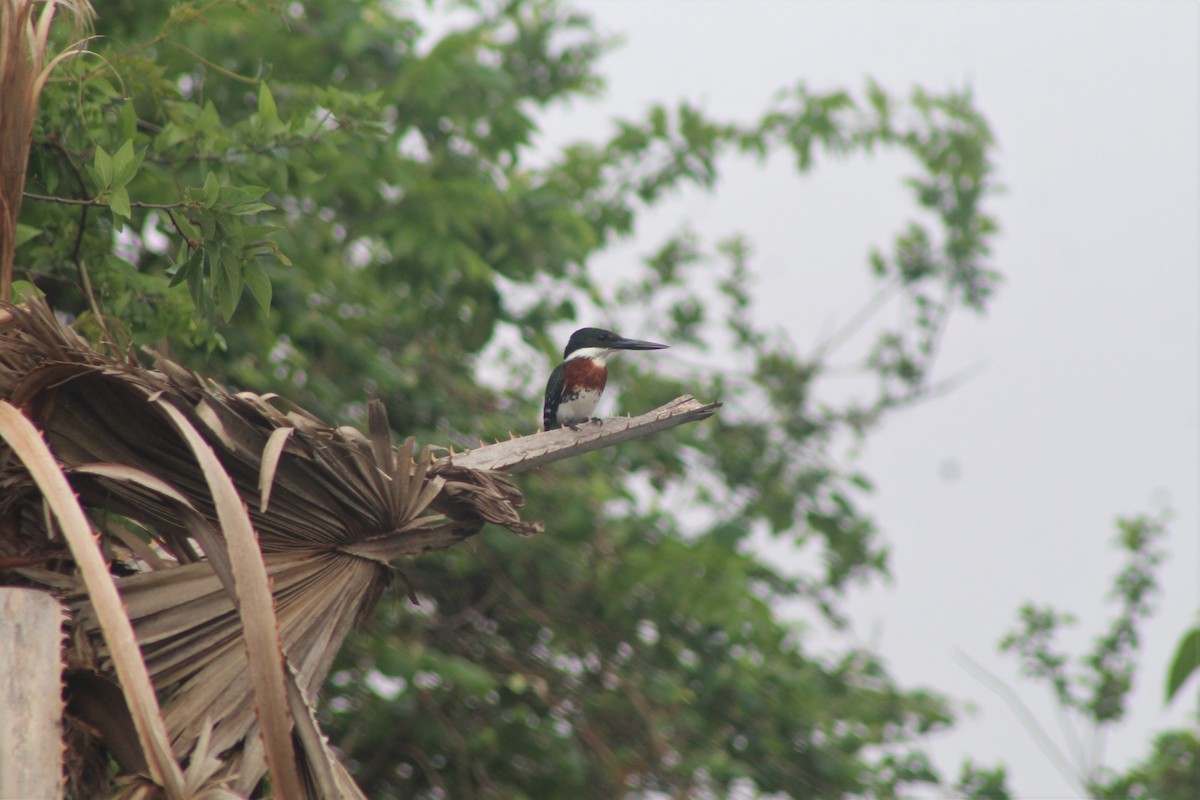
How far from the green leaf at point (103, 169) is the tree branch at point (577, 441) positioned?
881mm

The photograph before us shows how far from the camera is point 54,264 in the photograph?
11.6ft

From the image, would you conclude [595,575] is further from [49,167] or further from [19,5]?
[19,5]

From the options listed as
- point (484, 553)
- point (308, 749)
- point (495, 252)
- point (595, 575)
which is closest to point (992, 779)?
point (595, 575)

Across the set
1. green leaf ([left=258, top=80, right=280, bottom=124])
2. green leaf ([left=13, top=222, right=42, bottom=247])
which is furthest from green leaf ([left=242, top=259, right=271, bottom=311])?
green leaf ([left=258, top=80, right=280, bottom=124])

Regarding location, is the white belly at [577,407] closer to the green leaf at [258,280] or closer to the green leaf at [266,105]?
the green leaf at [266,105]

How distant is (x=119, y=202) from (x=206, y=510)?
2.30 feet

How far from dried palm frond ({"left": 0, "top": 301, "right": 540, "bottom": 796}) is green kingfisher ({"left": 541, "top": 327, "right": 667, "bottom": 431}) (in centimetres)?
236

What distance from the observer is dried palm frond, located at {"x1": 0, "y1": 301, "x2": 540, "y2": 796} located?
2.28 metres

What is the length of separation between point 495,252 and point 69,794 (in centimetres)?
431

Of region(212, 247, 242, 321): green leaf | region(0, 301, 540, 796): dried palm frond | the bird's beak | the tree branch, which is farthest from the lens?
the bird's beak

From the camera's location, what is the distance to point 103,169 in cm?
275

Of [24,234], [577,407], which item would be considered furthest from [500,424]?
[24,234]

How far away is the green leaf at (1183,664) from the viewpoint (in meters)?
1.61

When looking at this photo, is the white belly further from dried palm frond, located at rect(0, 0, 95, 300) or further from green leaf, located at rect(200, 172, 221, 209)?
dried palm frond, located at rect(0, 0, 95, 300)
